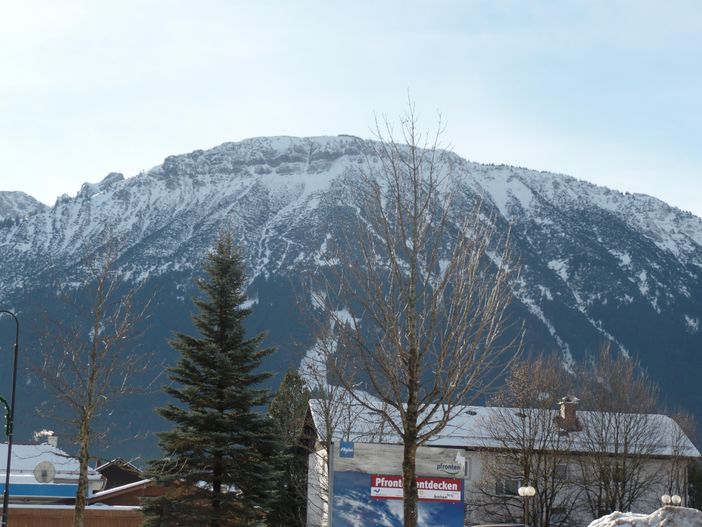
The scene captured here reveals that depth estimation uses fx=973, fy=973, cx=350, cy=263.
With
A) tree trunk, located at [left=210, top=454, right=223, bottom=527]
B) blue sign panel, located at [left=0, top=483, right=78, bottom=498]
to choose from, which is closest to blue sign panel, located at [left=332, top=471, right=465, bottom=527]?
tree trunk, located at [left=210, top=454, right=223, bottom=527]

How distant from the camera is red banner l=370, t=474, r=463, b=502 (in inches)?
1041

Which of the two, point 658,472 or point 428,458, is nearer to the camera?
point 428,458

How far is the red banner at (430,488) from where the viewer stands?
1041 inches

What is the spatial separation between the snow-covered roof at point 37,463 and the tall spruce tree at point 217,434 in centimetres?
1447

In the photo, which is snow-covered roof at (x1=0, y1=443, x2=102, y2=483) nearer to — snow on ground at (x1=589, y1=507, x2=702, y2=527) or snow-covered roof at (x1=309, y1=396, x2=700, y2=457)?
snow-covered roof at (x1=309, y1=396, x2=700, y2=457)

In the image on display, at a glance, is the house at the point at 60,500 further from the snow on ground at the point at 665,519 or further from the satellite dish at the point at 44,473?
the snow on ground at the point at 665,519

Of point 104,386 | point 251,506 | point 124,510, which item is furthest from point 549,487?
point 104,386

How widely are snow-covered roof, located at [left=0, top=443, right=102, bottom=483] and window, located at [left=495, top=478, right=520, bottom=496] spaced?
20358mm

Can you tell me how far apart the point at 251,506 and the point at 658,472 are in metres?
30.8

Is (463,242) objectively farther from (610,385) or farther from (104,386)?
(610,385)

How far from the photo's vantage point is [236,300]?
98.4 ft

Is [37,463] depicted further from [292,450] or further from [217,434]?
[217,434]

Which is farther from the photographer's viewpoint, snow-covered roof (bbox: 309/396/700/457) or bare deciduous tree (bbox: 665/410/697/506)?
bare deciduous tree (bbox: 665/410/697/506)

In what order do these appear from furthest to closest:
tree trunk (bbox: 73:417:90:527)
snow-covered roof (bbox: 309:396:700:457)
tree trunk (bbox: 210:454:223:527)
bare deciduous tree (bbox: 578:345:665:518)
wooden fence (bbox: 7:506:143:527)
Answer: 1. snow-covered roof (bbox: 309:396:700:457)
2. bare deciduous tree (bbox: 578:345:665:518)
3. wooden fence (bbox: 7:506:143:527)
4. tree trunk (bbox: 210:454:223:527)
5. tree trunk (bbox: 73:417:90:527)
